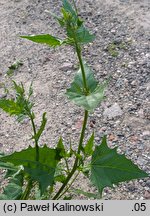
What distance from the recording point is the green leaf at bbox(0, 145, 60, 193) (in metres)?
1.81

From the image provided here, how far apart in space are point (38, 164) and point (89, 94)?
0.39m

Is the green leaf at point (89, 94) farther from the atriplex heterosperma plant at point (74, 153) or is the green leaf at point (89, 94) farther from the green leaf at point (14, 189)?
the green leaf at point (14, 189)

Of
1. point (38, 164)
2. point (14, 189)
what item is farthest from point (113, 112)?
point (38, 164)

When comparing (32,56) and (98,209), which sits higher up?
(32,56)

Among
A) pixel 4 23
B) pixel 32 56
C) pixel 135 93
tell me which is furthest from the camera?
pixel 4 23

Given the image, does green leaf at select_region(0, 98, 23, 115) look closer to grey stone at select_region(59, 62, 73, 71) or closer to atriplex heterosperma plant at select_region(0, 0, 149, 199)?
atriplex heterosperma plant at select_region(0, 0, 149, 199)

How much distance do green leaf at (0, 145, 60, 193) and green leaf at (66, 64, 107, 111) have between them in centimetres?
31

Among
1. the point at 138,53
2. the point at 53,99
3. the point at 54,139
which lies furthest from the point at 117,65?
the point at 54,139

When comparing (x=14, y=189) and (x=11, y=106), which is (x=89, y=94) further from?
(x=14, y=189)

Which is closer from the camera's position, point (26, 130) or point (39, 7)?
point (26, 130)

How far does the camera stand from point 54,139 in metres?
3.17

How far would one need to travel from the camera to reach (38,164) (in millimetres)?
1841

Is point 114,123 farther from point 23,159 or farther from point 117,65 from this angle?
point 23,159

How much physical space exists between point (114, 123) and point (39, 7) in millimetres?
2006
